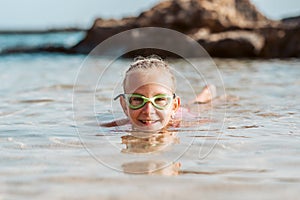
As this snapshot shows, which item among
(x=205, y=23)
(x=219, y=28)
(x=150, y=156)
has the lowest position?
(x=150, y=156)

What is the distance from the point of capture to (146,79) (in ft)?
13.6

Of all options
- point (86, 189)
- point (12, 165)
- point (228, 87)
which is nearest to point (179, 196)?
point (86, 189)

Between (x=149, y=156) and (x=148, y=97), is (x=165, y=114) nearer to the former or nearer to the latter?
(x=148, y=97)

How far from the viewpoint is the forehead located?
4.12 meters

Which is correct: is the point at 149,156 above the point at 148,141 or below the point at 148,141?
below

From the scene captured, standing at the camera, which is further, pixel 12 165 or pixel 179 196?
pixel 12 165

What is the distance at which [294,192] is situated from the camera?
2332 millimetres

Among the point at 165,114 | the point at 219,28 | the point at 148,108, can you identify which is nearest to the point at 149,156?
the point at 148,108

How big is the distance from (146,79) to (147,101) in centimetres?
22

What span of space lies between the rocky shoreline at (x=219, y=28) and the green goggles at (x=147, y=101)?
53.8 ft

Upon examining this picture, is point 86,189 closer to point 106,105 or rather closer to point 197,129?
point 197,129

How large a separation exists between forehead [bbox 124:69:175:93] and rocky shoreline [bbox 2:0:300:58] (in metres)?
16.2

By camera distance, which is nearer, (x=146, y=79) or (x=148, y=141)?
(x=148, y=141)

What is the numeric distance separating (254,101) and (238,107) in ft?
2.15
